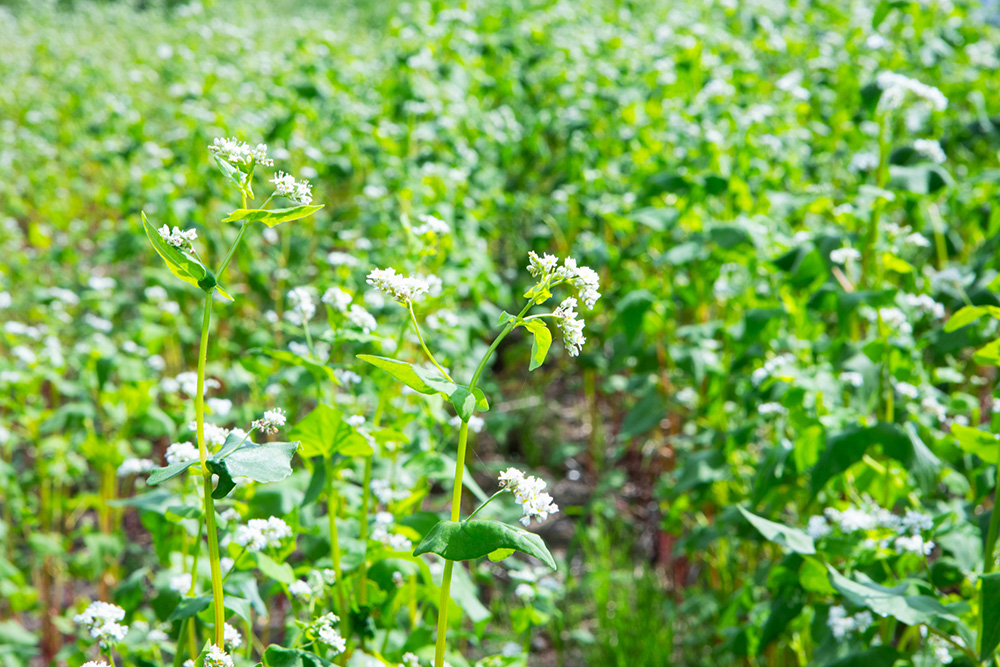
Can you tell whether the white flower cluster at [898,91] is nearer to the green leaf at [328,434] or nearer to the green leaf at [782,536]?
the green leaf at [782,536]

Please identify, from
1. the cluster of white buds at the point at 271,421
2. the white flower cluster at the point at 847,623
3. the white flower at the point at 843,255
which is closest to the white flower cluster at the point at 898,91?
the white flower at the point at 843,255

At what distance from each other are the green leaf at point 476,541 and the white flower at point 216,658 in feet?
0.88

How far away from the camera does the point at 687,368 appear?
2199mm

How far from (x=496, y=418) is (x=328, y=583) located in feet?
4.22

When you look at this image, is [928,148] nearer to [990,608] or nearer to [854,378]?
[854,378]

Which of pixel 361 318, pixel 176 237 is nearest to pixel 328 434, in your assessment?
pixel 361 318

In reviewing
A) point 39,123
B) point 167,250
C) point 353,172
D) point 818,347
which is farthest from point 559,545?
point 39,123

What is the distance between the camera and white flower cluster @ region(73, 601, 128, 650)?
46.5 inches

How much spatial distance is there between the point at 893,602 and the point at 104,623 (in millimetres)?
1155

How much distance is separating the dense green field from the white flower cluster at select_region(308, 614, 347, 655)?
20 mm

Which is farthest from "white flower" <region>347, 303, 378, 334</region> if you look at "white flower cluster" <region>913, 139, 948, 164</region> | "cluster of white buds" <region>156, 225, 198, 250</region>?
"white flower cluster" <region>913, 139, 948, 164</region>

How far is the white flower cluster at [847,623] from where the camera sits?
1498 millimetres

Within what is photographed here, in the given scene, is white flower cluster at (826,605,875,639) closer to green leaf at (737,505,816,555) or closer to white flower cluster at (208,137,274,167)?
green leaf at (737,505,816,555)

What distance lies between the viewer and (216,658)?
1.00 meters
